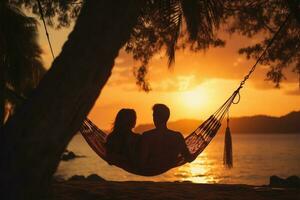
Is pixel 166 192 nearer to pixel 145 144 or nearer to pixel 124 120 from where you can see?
pixel 145 144

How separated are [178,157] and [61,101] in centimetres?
273

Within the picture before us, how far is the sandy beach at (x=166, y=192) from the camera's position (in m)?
6.23

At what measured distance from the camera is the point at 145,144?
5.66m

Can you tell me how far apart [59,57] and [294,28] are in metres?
6.78

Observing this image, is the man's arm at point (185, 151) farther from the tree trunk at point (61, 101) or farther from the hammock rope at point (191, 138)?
the tree trunk at point (61, 101)

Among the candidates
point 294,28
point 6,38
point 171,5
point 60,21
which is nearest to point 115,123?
point 171,5

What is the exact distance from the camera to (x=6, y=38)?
11.2 meters

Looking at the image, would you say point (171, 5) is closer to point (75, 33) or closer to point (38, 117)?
point (75, 33)

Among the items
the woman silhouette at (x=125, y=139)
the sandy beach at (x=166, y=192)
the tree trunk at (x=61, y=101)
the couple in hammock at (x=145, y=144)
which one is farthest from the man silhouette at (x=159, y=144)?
the tree trunk at (x=61, y=101)

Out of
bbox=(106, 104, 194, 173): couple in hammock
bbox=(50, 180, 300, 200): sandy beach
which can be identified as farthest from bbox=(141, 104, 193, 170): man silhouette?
bbox=(50, 180, 300, 200): sandy beach

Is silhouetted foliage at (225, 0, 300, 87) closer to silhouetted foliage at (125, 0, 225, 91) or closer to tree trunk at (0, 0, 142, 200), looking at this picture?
silhouetted foliage at (125, 0, 225, 91)

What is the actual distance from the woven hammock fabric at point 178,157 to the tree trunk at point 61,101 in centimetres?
234

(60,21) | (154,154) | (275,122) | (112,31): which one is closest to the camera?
(112,31)

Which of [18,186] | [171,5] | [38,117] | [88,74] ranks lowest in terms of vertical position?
[18,186]
